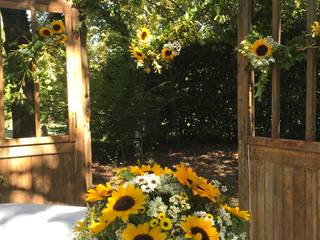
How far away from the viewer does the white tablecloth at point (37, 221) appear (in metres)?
1.81

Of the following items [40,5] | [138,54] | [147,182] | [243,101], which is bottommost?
[147,182]

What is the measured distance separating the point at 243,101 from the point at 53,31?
6.54 feet

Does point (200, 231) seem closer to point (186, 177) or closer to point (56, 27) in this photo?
point (186, 177)

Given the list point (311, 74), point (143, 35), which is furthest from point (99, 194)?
point (143, 35)

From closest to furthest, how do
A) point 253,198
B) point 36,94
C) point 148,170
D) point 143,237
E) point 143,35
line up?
point 143,237, point 148,170, point 253,198, point 143,35, point 36,94

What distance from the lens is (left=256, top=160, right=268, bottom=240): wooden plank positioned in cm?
314

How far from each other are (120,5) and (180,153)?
14.7 ft

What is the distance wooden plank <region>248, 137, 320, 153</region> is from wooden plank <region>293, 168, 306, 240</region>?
150 mm

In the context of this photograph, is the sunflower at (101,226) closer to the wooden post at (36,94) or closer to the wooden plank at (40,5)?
the wooden post at (36,94)

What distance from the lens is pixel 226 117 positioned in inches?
328

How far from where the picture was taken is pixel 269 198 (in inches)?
122

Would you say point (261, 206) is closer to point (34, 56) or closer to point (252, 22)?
point (252, 22)

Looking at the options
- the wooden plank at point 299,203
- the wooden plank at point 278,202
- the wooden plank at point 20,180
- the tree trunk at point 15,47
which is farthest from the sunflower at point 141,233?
the tree trunk at point 15,47

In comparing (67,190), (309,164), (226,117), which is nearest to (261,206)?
(309,164)
